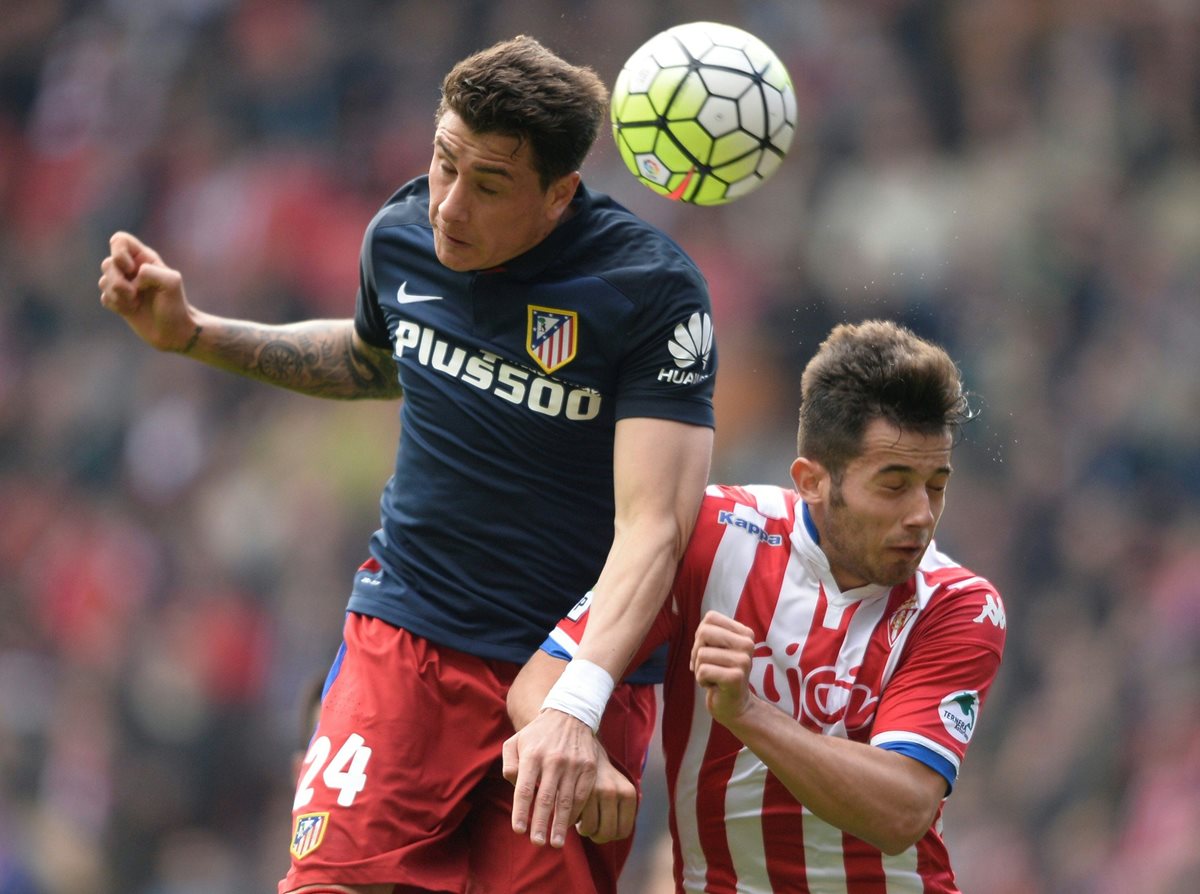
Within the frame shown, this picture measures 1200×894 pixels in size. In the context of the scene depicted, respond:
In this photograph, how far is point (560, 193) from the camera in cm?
395

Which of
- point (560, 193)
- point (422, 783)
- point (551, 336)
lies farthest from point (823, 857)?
point (560, 193)

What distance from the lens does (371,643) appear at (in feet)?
13.2

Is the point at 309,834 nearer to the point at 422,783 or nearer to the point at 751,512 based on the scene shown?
the point at 422,783

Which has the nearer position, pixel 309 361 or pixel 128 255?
pixel 128 255

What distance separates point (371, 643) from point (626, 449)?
2.49 ft

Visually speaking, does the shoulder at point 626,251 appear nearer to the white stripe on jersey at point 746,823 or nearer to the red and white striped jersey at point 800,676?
the red and white striped jersey at point 800,676

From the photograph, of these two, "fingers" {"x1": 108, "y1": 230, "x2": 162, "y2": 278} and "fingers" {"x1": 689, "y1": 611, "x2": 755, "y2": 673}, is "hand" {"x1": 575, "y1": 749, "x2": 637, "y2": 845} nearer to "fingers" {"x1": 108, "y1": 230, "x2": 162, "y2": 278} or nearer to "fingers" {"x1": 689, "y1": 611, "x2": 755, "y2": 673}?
"fingers" {"x1": 689, "y1": 611, "x2": 755, "y2": 673}

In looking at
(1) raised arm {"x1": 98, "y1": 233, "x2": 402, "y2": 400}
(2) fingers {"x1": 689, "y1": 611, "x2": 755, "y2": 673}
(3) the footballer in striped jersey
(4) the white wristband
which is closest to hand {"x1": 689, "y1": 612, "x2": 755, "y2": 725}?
(2) fingers {"x1": 689, "y1": 611, "x2": 755, "y2": 673}

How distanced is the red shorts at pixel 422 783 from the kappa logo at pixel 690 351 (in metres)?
0.75

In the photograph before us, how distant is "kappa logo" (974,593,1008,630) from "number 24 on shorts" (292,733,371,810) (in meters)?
1.41

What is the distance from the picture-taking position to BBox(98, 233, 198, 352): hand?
4379 mm

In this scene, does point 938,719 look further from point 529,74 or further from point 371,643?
point 529,74

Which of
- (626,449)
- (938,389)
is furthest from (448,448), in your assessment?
(938,389)

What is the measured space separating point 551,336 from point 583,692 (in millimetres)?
854
